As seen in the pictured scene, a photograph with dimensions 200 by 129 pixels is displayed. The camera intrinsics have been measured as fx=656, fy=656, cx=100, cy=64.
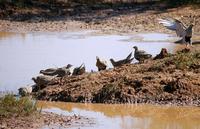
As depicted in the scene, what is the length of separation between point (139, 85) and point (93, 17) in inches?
648

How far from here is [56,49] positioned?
67.2 ft

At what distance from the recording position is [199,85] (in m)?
13.3

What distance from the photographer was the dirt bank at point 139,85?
511 inches

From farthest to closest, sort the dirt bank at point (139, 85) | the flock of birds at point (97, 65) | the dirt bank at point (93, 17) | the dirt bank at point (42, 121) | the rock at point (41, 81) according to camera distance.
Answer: the dirt bank at point (93, 17)
the flock of birds at point (97, 65)
the rock at point (41, 81)
the dirt bank at point (139, 85)
the dirt bank at point (42, 121)

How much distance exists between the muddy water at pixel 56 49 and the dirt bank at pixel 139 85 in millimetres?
1383

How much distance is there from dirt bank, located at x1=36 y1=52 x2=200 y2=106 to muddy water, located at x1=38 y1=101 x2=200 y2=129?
30cm

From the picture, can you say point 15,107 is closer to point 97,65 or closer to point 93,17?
point 97,65

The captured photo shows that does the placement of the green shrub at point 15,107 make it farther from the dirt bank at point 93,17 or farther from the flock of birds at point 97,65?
the dirt bank at point 93,17

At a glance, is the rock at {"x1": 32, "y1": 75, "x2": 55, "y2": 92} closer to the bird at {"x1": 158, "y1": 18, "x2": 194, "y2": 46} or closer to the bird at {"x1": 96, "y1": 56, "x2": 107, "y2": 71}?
the bird at {"x1": 96, "y1": 56, "x2": 107, "y2": 71}

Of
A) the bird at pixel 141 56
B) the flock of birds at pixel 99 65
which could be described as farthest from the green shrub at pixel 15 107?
the bird at pixel 141 56

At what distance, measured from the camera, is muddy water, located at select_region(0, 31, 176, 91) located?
16.3 m

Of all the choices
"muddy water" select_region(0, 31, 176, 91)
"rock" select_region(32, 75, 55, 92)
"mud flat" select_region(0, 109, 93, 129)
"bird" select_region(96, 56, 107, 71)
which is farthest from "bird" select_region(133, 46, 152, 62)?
"mud flat" select_region(0, 109, 93, 129)

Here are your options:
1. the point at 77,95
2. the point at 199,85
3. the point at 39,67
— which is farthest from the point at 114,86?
the point at 39,67

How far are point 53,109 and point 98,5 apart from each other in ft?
68.0
